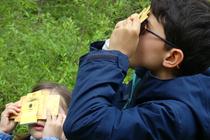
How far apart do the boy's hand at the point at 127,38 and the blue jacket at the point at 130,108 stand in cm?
3

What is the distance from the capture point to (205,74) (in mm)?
2006

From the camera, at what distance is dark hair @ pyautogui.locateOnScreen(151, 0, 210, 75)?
189 centimetres

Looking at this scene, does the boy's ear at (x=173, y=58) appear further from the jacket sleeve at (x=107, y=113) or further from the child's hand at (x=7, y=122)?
the child's hand at (x=7, y=122)

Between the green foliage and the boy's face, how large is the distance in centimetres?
250

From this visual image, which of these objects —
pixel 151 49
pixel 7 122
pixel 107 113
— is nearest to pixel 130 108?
pixel 107 113

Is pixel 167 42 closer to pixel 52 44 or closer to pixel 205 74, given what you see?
pixel 205 74

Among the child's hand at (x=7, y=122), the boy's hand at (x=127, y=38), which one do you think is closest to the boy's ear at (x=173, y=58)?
the boy's hand at (x=127, y=38)

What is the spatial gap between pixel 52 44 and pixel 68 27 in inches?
20.8

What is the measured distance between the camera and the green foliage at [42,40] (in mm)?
4668

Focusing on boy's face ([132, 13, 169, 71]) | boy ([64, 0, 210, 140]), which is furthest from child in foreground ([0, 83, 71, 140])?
boy's face ([132, 13, 169, 71])

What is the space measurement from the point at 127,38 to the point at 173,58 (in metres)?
0.17

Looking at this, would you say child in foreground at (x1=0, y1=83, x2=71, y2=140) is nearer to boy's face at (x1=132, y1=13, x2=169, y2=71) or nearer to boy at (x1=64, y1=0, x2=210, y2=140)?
boy at (x1=64, y1=0, x2=210, y2=140)

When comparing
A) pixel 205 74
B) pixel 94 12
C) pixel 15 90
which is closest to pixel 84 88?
pixel 205 74

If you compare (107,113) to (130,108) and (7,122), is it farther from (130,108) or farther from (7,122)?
(7,122)
